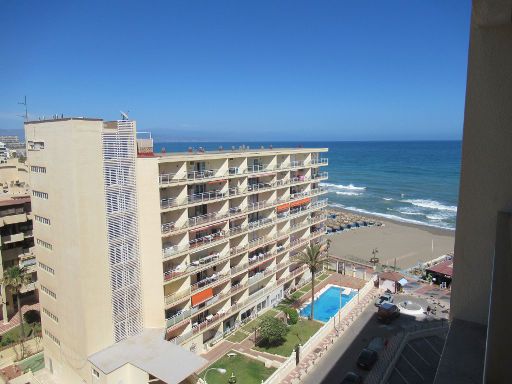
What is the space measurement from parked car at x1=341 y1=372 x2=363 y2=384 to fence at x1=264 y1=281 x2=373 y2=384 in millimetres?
3929

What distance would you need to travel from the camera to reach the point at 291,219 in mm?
43156

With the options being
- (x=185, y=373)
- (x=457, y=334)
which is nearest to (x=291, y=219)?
(x=185, y=373)

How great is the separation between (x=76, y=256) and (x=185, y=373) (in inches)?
371

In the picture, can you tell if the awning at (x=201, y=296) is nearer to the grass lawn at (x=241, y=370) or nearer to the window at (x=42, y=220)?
the grass lawn at (x=241, y=370)

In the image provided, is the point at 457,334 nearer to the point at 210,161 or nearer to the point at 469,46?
the point at 469,46

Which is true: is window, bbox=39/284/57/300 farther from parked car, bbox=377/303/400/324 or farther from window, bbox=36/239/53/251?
parked car, bbox=377/303/400/324

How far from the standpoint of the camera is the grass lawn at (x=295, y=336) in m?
31.8

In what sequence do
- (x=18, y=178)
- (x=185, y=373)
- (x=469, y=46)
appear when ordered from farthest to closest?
(x=18, y=178) → (x=185, y=373) → (x=469, y=46)

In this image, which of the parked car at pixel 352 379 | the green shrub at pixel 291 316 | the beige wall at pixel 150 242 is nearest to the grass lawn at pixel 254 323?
the green shrub at pixel 291 316

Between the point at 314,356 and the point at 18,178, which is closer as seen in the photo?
the point at 314,356

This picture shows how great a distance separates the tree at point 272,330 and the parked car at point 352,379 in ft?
20.9

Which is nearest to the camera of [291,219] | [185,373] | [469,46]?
[469,46]

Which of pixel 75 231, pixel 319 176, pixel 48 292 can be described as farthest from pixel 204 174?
pixel 319 176

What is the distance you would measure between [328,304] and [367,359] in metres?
12.1
